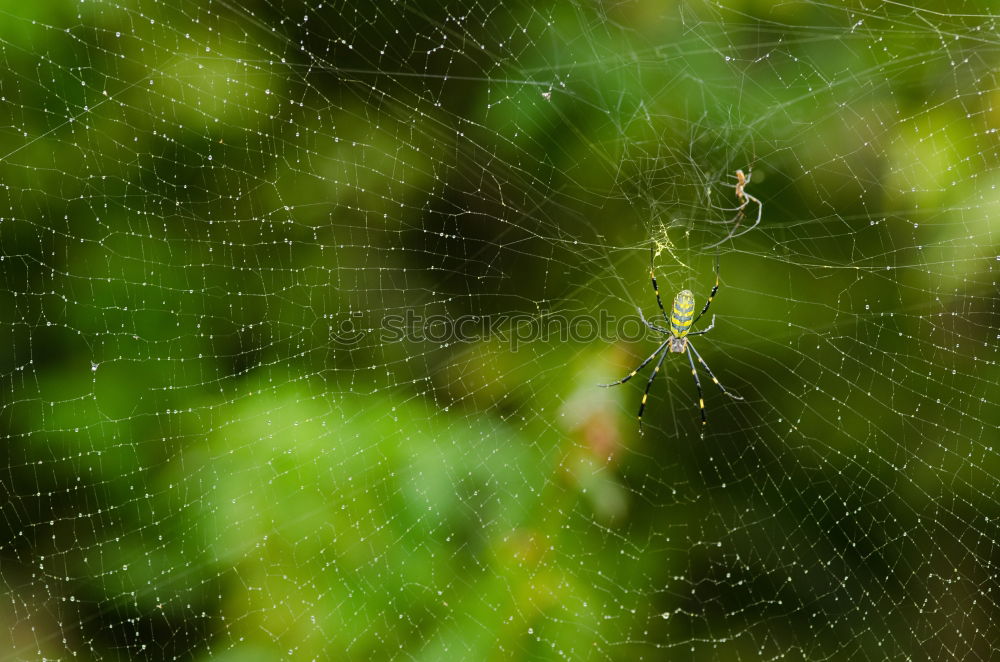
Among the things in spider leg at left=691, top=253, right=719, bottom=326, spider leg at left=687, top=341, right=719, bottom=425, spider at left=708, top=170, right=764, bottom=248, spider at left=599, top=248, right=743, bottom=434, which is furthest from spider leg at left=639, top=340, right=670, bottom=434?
spider at left=708, top=170, right=764, bottom=248

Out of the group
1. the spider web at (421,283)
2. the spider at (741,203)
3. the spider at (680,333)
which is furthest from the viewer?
the spider at (680,333)

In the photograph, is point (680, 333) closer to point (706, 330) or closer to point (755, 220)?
point (706, 330)

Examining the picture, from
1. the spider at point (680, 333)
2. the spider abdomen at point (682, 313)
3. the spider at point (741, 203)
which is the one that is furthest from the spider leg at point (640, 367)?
the spider at point (741, 203)

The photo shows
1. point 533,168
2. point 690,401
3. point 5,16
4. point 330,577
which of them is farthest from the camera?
point 690,401

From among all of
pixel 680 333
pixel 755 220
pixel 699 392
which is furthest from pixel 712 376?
pixel 755 220

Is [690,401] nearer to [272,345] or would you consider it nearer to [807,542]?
[807,542]

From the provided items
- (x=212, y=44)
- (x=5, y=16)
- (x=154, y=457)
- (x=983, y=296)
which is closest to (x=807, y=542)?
(x=983, y=296)

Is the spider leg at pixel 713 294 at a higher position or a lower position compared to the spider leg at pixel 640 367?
higher

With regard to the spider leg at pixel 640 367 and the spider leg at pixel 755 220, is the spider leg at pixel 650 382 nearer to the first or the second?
the spider leg at pixel 640 367
